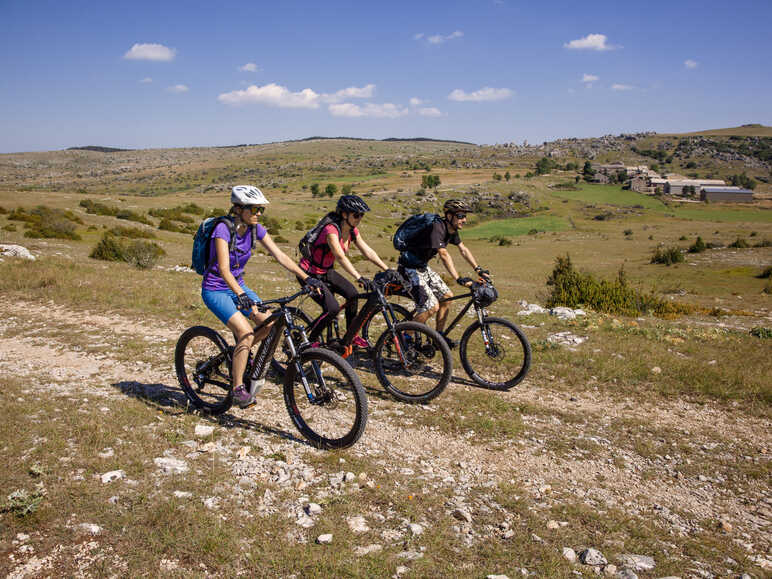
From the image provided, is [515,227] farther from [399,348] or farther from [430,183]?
[399,348]

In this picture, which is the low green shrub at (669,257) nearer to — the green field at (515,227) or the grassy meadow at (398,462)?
the grassy meadow at (398,462)

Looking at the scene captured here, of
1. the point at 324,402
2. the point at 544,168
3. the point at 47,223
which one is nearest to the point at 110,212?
the point at 47,223

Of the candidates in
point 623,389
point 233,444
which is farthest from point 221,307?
point 623,389

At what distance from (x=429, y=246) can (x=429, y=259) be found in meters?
0.30

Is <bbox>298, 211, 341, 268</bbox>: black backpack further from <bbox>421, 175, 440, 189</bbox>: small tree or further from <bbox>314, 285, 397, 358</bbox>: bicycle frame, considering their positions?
<bbox>421, 175, 440, 189</bbox>: small tree

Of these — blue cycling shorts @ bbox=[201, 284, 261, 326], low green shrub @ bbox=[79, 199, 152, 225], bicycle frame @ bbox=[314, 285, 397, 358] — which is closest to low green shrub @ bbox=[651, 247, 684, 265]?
bicycle frame @ bbox=[314, 285, 397, 358]

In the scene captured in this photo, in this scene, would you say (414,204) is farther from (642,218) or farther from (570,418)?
(570,418)

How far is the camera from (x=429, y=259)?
306 inches

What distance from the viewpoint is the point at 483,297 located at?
7.33m

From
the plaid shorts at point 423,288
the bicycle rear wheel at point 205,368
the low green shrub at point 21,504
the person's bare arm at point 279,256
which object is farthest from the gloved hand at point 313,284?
the low green shrub at point 21,504

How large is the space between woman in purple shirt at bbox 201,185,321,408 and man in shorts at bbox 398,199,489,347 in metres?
2.74

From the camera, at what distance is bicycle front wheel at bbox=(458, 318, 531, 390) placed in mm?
7277

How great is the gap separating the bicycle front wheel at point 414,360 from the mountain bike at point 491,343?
2.14 ft

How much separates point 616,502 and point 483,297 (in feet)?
11.5
